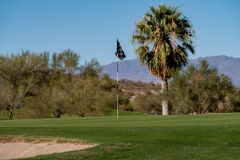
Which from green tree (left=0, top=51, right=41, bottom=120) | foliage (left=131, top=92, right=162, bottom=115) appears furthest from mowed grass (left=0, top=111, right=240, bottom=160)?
foliage (left=131, top=92, right=162, bottom=115)

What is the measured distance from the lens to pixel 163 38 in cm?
3544

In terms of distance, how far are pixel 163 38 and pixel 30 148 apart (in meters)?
21.9

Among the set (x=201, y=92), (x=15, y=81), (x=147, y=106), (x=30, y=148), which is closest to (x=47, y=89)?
(x=15, y=81)

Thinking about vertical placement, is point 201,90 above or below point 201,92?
above

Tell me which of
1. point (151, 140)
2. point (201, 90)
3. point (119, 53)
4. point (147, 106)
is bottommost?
point (151, 140)

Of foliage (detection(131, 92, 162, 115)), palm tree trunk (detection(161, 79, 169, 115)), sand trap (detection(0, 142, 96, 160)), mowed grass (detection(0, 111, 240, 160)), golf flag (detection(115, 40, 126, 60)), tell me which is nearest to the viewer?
mowed grass (detection(0, 111, 240, 160))

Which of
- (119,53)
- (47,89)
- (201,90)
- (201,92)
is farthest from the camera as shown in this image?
(47,89)

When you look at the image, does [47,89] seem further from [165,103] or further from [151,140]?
[151,140]

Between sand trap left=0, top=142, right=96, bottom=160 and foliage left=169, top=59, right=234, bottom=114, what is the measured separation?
83.6ft

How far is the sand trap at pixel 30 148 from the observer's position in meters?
14.5

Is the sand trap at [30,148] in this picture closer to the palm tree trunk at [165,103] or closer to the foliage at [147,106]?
the palm tree trunk at [165,103]

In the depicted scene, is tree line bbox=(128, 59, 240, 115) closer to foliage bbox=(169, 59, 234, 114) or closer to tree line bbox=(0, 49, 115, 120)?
foliage bbox=(169, 59, 234, 114)

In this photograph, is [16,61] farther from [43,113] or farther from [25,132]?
[25,132]

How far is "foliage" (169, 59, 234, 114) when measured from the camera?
3988 cm
